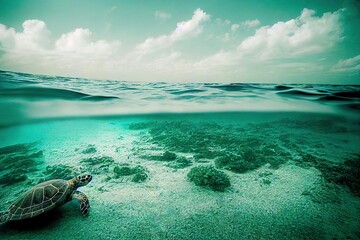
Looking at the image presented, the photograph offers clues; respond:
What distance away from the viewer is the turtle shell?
2910 mm

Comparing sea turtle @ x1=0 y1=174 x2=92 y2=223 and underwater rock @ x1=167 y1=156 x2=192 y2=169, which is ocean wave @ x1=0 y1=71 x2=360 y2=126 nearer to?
underwater rock @ x1=167 y1=156 x2=192 y2=169

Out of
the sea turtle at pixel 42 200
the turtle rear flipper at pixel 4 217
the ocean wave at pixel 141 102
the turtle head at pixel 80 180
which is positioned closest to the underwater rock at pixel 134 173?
the turtle head at pixel 80 180

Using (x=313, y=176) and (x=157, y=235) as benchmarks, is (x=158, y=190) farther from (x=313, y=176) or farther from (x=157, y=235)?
(x=313, y=176)

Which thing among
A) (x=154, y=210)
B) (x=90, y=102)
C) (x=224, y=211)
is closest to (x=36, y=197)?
(x=154, y=210)

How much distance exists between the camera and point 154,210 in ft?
11.5

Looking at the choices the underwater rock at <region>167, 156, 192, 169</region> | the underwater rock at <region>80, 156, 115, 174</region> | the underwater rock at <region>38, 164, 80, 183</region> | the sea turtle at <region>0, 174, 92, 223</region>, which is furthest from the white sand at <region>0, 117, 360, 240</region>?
the underwater rock at <region>38, 164, 80, 183</region>

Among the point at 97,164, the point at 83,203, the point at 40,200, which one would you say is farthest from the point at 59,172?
the point at 83,203

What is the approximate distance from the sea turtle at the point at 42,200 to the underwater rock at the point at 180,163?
302cm

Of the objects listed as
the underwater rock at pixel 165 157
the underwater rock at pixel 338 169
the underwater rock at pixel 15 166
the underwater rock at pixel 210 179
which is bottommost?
→ the underwater rock at pixel 15 166

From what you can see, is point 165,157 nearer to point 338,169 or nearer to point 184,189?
point 184,189

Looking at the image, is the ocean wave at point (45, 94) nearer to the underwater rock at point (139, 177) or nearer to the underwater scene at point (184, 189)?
the underwater scene at point (184, 189)

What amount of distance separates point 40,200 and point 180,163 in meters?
3.99

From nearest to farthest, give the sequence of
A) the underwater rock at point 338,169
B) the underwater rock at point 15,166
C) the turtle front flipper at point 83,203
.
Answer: the turtle front flipper at point 83,203 < the underwater rock at point 338,169 < the underwater rock at point 15,166

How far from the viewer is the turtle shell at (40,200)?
2910 millimetres
